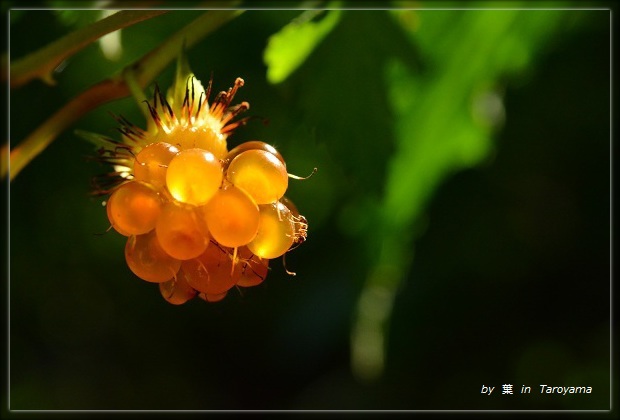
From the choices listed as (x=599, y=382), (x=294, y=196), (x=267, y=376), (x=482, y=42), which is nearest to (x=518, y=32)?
(x=482, y=42)

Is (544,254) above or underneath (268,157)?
underneath

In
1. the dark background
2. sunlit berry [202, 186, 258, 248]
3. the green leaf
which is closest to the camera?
sunlit berry [202, 186, 258, 248]

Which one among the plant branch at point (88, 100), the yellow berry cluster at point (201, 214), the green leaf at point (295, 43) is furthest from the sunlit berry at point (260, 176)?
the green leaf at point (295, 43)

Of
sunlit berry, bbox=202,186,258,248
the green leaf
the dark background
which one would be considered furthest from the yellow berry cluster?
the dark background

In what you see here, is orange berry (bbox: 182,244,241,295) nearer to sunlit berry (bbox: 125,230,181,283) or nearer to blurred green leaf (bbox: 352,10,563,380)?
sunlit berry (bbox: 125,230,181,283)

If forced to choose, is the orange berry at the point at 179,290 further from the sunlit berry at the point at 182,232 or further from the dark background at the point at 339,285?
the dark background at the point at 339,285

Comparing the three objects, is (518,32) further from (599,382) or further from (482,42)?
(599,382)

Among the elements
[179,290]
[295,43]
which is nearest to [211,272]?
[179,290]
